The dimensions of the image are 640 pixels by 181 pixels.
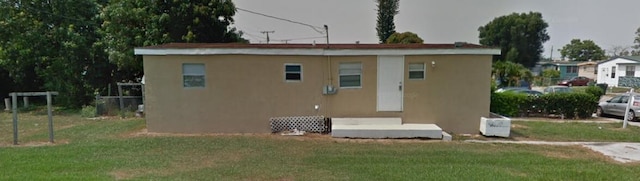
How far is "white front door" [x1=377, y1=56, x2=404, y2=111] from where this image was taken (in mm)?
9875

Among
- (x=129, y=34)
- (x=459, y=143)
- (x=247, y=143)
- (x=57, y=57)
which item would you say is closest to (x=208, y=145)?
(x=247, y=143)

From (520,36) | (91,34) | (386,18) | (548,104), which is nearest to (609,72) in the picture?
(520,36)

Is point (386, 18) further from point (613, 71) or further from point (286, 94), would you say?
point (286, 94)

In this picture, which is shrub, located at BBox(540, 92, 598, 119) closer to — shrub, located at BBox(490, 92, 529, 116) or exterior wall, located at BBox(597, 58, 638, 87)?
shrub, located at BBox(490, 92, 529, 116)

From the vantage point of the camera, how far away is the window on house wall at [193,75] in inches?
380

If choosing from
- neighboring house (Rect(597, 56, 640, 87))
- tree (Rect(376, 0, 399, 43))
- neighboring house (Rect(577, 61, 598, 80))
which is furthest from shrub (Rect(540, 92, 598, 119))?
neighboring house (Rect(577, 61, 598, 80))

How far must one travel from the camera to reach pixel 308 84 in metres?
→ 9.85

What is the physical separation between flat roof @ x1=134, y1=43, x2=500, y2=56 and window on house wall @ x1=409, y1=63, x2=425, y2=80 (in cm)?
35

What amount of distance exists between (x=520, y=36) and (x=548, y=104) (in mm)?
52482

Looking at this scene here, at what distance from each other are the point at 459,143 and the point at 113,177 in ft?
24.1

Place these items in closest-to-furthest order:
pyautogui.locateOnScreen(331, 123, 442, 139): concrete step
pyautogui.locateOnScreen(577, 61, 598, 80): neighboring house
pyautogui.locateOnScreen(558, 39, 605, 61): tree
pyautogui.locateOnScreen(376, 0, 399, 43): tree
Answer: pyautogui.locateOnScreen(331, 123, 442, 139): concrete step < pyautogui.locateOnScreen(376, 0, 399, 43): tree < pyautogui.locateOnScreen(577, 61, 598, 80): neighboring house < pyautogui.locateOnScreen(558, 39, 605, 61): tree

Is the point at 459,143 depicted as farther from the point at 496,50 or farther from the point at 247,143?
the point at 247,143

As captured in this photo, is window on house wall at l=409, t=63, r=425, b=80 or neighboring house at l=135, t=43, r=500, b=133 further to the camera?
window on house wall at l=409, t=63, r=425, b=80

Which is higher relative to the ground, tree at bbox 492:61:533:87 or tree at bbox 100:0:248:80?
tree at bbox 100:0:248:80
